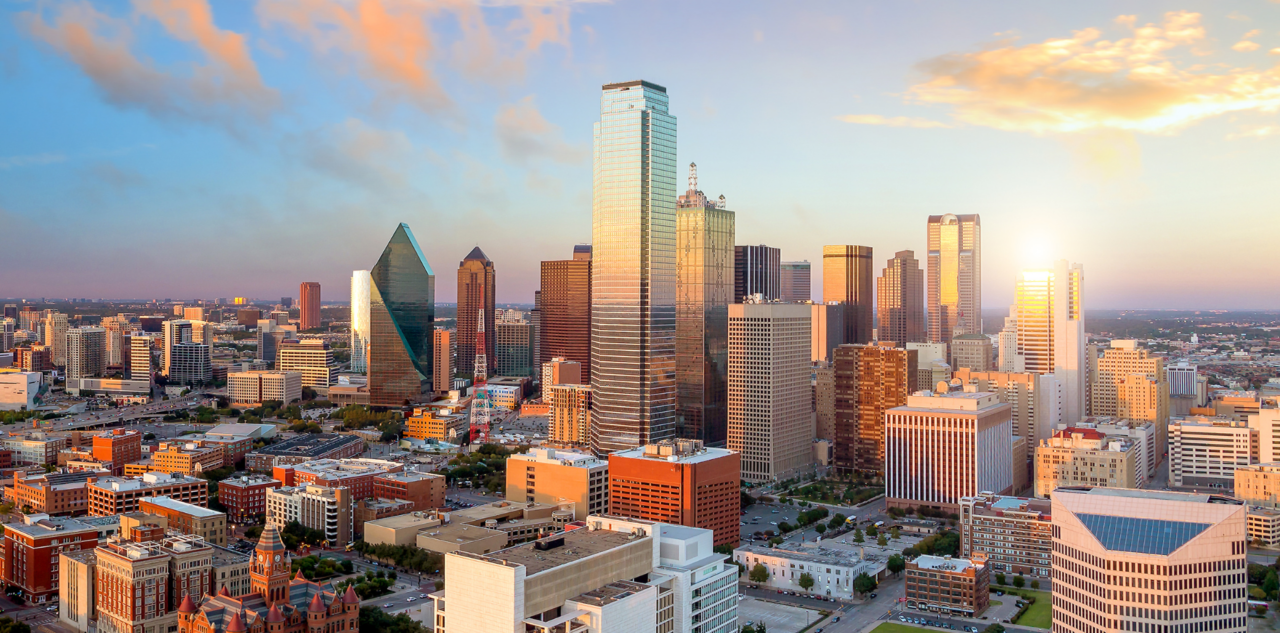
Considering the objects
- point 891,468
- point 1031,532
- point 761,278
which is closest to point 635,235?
point 891,468

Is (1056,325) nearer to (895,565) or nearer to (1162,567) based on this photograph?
(895,565)

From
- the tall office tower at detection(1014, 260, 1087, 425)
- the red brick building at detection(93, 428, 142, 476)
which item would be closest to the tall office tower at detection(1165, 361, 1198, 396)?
Answer: the tall office tower at detection(1014, 260, 1087, 425)

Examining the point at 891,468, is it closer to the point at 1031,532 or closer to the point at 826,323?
the point at 1031,532

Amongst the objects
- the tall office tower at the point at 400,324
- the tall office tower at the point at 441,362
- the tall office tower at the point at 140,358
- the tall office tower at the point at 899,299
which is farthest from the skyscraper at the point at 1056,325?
the tall office tower at the point at 140,358

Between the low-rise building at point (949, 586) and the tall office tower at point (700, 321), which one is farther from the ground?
the tall office tower at point (700, 321)

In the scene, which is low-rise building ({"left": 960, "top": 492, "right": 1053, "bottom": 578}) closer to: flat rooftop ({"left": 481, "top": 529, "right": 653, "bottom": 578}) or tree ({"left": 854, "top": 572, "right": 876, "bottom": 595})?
tree ({"left": 854, "top": 572, "right": 876, "bottom": 595})

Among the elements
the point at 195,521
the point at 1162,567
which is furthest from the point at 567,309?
the point at 1162,567

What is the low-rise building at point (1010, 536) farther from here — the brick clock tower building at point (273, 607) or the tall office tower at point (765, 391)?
the brick clock tower building at point (273, 607)
